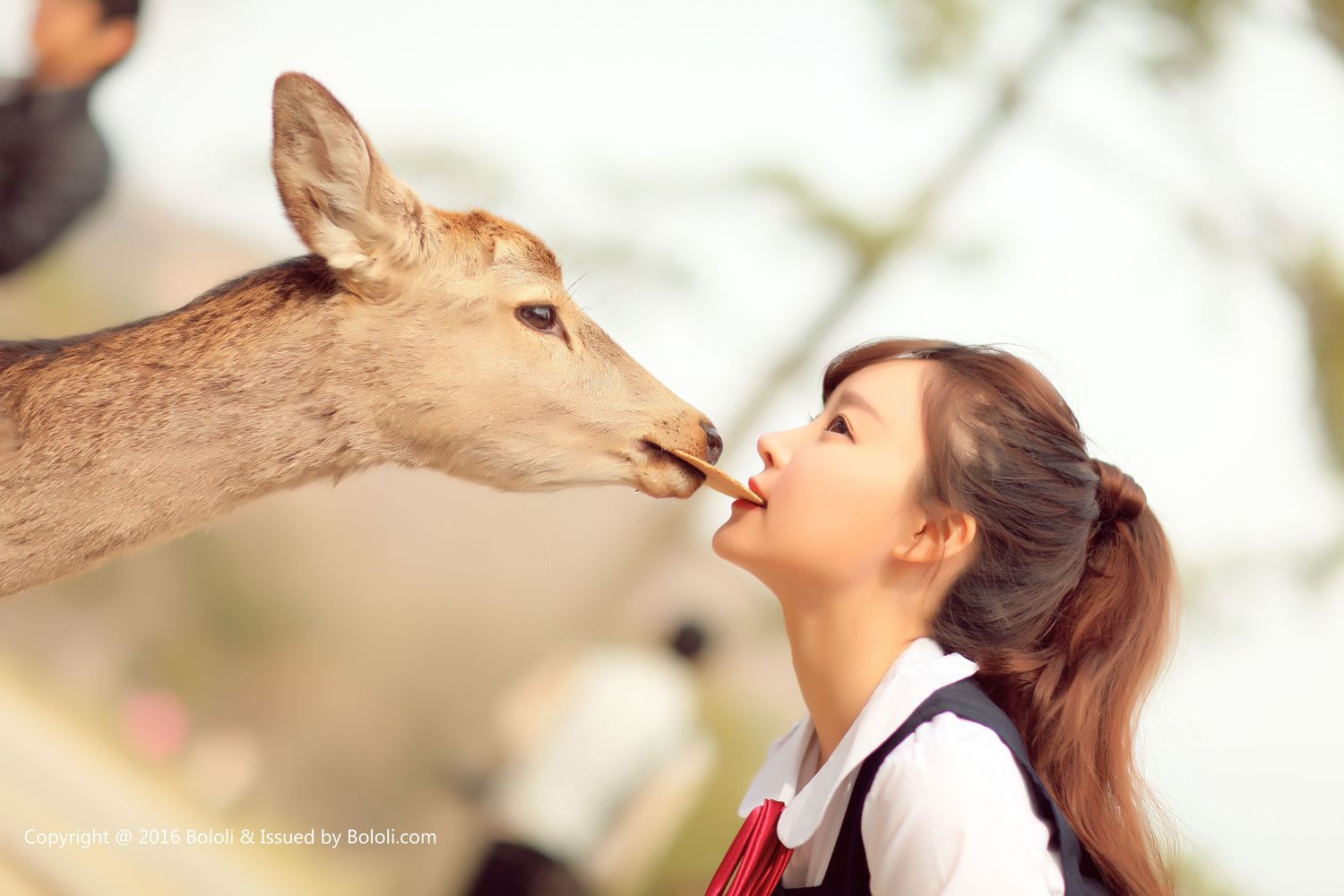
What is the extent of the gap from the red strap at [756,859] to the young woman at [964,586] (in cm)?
2

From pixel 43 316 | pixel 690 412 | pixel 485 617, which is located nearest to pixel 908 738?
pixel 690 412

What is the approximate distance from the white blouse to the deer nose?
373 millimetres

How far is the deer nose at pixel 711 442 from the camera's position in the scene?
4.73 ft

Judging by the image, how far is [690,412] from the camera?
4.78 feet

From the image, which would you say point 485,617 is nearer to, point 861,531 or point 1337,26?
point 861,531

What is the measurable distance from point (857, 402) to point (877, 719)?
374 mm

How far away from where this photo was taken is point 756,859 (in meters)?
1.22

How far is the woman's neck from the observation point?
4.06 ft

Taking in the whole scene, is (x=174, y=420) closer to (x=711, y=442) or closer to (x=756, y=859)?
(x=711, y=442)

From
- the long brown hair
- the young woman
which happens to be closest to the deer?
the young woman

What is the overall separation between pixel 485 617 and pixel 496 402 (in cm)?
150

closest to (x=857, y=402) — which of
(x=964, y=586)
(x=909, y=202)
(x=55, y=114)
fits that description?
(x=964, y=586)

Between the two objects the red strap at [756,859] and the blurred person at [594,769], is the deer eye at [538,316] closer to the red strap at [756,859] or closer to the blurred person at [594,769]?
the red strap at [756,859]

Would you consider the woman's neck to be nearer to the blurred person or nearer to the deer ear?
the deer ear
